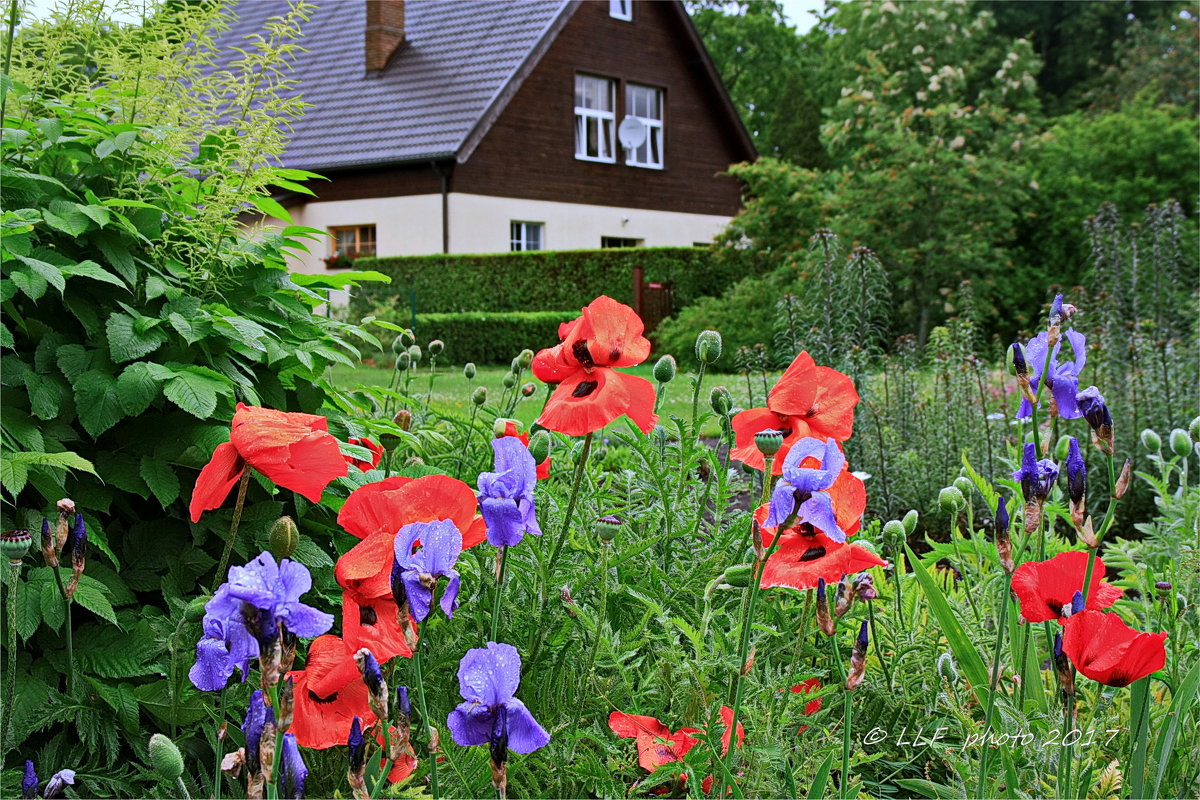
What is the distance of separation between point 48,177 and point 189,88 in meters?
0.38

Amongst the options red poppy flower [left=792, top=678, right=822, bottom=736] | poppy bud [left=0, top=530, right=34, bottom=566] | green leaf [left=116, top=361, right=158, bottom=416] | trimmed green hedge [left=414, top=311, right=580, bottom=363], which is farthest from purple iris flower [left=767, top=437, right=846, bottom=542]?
trimmed green hedge [left=414, top=311, right=580, bottom=363]

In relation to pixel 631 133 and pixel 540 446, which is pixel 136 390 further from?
pixel 631 133

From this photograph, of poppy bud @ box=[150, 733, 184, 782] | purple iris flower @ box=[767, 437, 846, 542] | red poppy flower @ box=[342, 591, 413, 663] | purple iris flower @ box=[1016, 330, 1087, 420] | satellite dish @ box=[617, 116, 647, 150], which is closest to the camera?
poppy bud @ box=[150, 733, 184, 782]

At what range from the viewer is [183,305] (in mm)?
1751

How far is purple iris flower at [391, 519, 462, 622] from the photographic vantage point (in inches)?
35.3

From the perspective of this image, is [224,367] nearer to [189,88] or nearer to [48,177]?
[48,177]

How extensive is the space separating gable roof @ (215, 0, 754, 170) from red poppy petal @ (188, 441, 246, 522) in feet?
51.1

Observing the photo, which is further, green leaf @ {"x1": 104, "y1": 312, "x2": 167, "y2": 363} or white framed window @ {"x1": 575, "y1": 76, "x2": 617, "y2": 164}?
white framed window @ {"x1": 575, "y1": 76, "x2": 617, "y2": 164}

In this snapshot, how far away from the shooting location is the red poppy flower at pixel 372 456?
182 centimetres

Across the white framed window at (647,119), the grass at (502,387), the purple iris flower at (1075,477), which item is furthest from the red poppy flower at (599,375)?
the white framed window at (647,119)

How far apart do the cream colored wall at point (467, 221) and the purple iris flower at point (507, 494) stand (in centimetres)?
1556

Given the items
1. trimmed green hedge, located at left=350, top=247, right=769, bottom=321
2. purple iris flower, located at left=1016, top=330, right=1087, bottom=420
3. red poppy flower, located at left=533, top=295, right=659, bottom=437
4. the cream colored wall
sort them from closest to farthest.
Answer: red poppy flower, located at left=533, top=295, right=659, bottom=437 → purple iris flower, located at left=1016, top=330, right=1087, bottom=420 → trimmed green hedge, located at left=350, top=247, right=769, bottom=321 → the cream colored wall

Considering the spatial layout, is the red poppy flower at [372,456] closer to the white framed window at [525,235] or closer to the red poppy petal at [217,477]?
the red poppy petal at [217,477]

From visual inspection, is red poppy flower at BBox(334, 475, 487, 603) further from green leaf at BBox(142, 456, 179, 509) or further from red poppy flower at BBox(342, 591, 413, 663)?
green leaf at BBox(142, 456, 179, 509)
